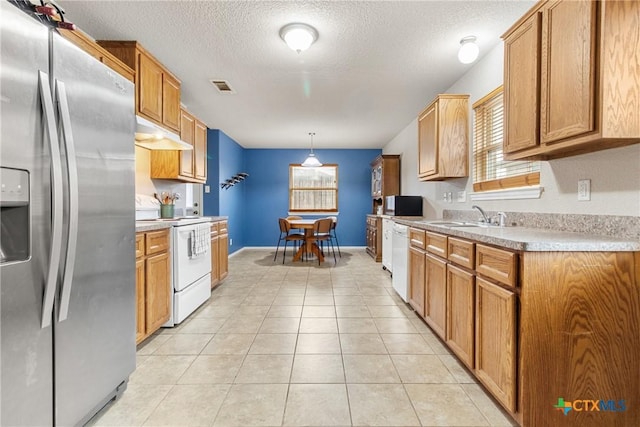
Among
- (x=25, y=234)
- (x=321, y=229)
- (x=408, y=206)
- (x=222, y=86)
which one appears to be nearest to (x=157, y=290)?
(x=25, y=234)

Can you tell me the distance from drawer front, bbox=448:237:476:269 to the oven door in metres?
2.24

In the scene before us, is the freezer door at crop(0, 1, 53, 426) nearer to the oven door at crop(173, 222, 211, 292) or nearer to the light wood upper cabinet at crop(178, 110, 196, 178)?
the oven door at crop(173, 222, 211, 292)

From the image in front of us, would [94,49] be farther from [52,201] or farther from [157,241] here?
[52,201]

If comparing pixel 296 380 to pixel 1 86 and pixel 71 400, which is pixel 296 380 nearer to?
pixel 71 400

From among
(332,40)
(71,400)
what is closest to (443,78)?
(332,40)

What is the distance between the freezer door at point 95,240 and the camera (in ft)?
4.07

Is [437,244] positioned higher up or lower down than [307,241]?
higher up

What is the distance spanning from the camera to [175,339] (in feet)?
7.91

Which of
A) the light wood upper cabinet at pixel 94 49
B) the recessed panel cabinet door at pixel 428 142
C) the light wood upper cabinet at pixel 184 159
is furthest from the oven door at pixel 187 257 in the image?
the recessed panel cabinet door at pixel 428 142

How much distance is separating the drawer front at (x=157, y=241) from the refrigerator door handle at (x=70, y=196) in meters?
1.05

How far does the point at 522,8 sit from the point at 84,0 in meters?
3.05

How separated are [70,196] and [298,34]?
193 centimetres

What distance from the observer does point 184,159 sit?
11.7 ft

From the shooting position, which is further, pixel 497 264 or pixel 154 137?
pixel 154 137
